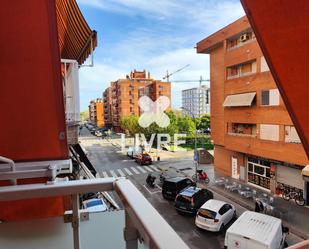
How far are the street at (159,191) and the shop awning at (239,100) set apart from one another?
13.5ft

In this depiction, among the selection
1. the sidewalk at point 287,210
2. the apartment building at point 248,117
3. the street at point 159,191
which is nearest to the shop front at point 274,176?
the apartment building at point 248,117

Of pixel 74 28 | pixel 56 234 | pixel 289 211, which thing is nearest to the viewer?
pixel 56 234

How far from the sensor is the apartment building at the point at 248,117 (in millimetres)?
10578

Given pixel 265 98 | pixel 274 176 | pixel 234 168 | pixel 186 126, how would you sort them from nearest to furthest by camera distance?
1. pixel 265 98
2. pixel 274 176
3. pixel 234 168
4. pixel 186 126

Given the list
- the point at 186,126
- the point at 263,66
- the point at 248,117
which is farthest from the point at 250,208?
the point at 186,126

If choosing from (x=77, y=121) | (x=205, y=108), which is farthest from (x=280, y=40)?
(x=205, y=108)

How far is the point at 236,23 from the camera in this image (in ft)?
40.9

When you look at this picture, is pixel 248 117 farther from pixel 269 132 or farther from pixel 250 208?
pixel 250 208

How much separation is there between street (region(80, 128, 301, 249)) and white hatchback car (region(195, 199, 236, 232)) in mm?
229

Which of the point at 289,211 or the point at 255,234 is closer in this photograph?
the point at 255,234

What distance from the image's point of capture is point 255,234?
20.0 ft

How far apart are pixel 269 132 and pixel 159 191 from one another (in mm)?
5281

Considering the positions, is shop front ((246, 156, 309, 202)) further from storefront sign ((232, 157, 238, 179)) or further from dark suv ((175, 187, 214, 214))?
dark suv ((175, 187, 214, 214))

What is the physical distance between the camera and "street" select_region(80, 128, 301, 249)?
739cm
